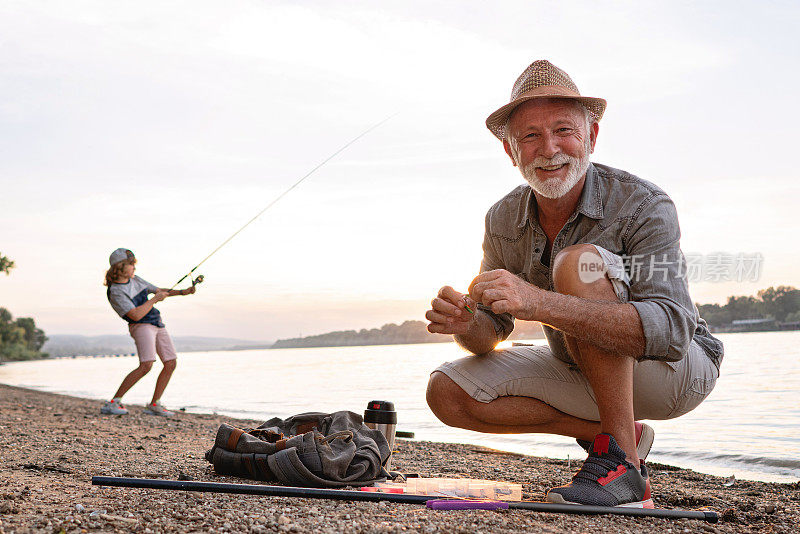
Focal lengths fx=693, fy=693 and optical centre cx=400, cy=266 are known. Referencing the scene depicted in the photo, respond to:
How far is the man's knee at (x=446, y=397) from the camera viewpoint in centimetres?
338

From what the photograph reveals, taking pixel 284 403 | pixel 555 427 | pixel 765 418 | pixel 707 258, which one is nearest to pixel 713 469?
pixel 707 258

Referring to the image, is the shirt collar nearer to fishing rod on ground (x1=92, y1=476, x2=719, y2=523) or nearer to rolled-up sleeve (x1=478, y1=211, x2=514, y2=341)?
rolled-up sleeve (x1=478, y1=211, x2=514, y2=341)

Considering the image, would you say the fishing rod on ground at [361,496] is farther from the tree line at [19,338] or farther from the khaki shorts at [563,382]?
the tree line at [19,338]

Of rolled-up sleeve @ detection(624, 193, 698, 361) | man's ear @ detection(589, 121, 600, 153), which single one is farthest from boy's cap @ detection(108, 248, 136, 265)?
rolled-up sleeve @ detection(624, 193, 698, 361)

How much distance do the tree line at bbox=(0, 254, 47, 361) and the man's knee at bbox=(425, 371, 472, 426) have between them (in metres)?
53.2

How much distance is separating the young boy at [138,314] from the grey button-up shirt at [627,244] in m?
5.30

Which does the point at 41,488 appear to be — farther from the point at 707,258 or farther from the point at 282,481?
the point at 707,258

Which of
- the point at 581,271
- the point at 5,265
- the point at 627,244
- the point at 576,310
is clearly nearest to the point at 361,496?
the point at 576,310

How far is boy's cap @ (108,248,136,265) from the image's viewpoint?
767 cm

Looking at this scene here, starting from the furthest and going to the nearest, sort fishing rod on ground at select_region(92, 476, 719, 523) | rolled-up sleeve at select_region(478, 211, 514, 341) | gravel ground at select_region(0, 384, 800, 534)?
rolled-up sleeve at select_region(478, 211, 514, 341) < fishing rod on ground at select_region(92, 476, 719, 523) < gravel ground at select_region(0, 384, 800, 534)

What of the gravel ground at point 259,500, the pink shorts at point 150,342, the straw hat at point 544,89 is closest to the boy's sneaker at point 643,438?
the gravel ground at point 259,500

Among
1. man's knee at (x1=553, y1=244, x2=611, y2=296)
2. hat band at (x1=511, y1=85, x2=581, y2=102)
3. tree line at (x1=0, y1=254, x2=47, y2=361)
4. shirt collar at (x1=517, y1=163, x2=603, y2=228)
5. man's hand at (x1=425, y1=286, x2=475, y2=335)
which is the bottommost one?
tree line at (x1=0, y1=254, x2=47, y2=361)

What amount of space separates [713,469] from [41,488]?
4.27 m

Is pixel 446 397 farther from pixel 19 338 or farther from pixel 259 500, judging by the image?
pixel 19 338
